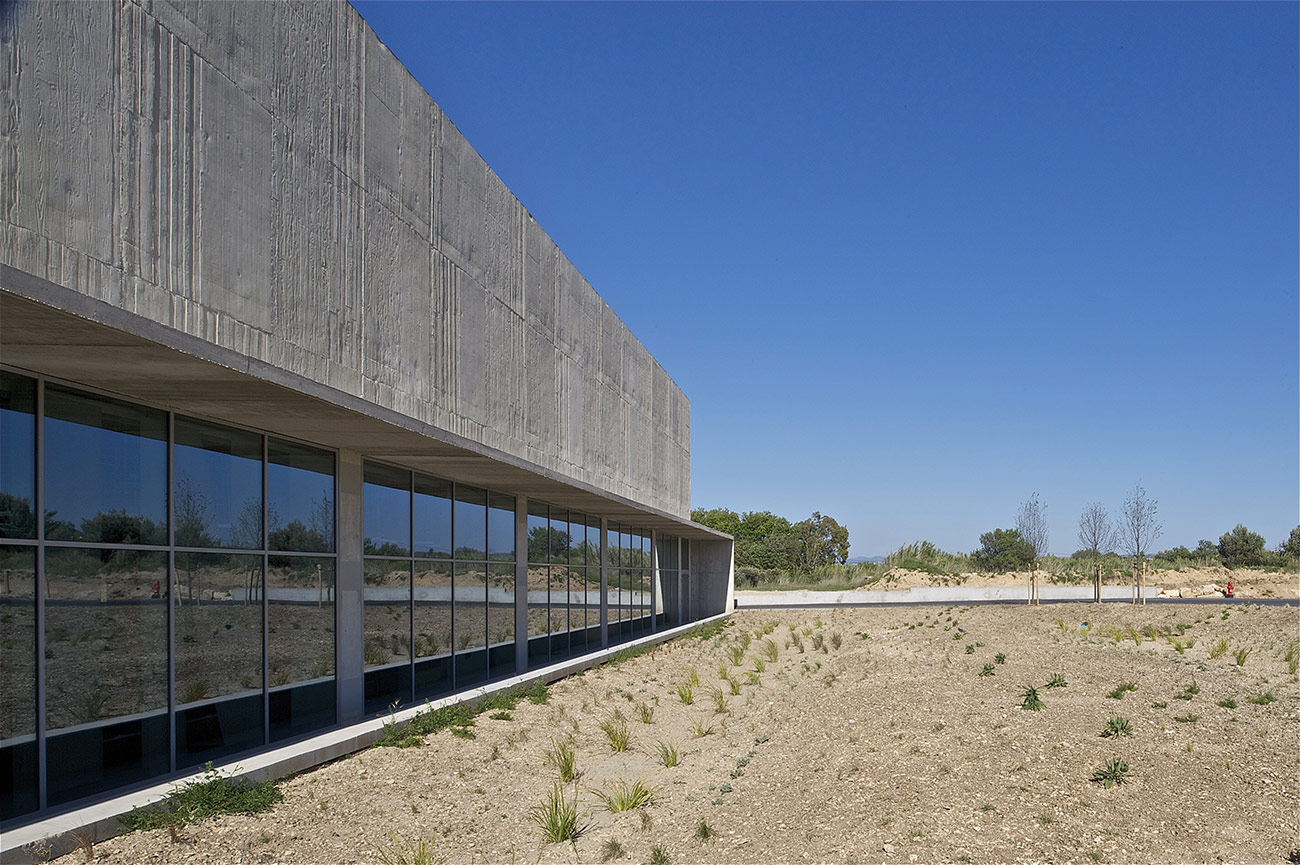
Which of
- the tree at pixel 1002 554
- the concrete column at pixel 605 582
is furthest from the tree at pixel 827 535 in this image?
the concrete column at pixel 605 582

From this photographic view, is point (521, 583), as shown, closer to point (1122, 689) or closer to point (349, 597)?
point (349, 597)

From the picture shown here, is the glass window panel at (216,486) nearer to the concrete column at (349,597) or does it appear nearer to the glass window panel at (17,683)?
the concrete column at (349,597)

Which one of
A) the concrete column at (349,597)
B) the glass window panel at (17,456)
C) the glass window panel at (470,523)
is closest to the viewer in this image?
the glass window panel at (17,456)

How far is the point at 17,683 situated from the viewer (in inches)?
330

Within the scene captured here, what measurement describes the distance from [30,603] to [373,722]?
5718 millimetres

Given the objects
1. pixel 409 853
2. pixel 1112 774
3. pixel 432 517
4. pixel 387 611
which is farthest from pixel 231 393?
pixel 1112 774

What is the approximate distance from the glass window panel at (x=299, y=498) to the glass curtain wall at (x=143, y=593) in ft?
0.09

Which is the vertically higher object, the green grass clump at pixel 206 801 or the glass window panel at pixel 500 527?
the glass window panel at pixel 500 527

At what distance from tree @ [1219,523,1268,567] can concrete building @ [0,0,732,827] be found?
7255 cm

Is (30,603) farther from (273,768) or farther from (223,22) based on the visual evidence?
(223,22)

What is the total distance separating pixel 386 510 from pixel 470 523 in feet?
11.1

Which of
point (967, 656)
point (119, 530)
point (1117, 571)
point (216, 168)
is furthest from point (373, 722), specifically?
point (1117, 571)

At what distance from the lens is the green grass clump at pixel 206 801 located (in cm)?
860

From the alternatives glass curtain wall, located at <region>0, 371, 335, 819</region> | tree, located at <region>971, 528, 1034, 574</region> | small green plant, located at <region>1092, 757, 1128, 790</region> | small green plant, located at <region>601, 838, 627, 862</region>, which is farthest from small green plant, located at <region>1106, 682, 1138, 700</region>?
tree, located at <region>971, 528, 1034, 574</region>
